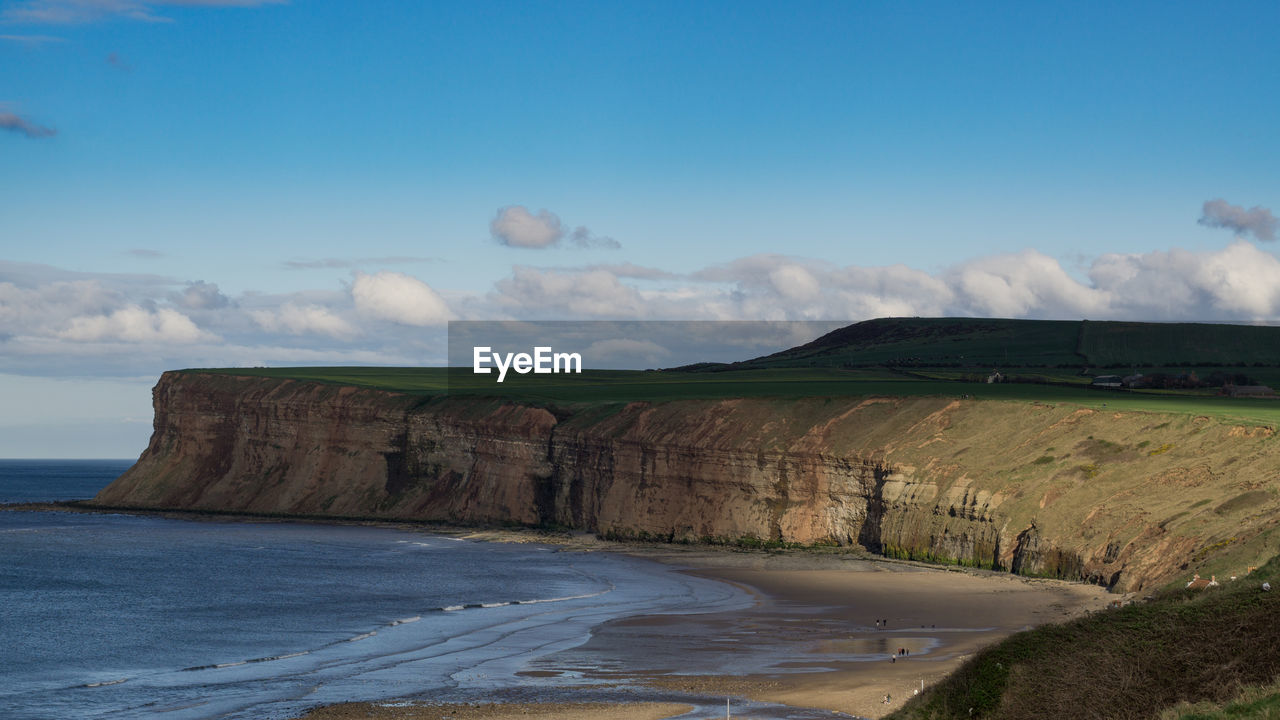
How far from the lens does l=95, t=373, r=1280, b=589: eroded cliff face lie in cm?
5609

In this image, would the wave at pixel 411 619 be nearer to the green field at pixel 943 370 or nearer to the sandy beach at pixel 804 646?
the sandy beach at pixel 804 646

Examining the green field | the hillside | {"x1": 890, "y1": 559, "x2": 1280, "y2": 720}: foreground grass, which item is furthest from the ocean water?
the hillside

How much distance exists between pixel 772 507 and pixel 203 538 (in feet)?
172

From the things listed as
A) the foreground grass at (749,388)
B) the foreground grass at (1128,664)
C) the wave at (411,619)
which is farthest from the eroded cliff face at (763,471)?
the wave at (411,619)

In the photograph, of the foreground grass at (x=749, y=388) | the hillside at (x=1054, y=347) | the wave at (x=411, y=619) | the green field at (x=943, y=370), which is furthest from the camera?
the hillside at (x=1054, y=347)

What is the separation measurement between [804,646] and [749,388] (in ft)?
215

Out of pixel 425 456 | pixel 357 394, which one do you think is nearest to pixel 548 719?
pixel 425 456

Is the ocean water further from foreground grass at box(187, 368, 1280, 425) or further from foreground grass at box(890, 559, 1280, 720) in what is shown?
foreground grass at box(187, 368, 1280, 425)

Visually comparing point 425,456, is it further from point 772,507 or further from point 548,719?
point 548,719

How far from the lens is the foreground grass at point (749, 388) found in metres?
78.9

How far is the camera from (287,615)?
59625 mm

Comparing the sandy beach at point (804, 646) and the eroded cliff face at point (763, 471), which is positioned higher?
the eroded cliff face at point (763, 471)

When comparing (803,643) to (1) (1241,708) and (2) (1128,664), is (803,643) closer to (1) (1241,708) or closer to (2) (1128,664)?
(2) (1128,664)

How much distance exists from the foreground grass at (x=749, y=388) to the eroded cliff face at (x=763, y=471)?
13.1 feet
